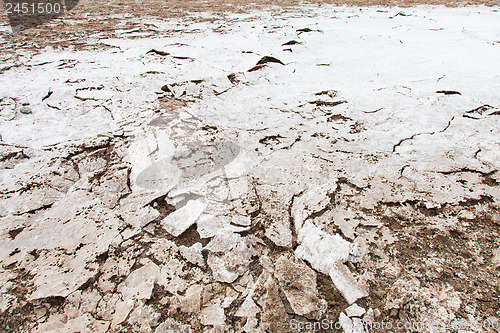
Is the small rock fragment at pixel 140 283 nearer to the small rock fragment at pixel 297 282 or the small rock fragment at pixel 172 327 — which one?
the small rock fragment at pixel 172 327

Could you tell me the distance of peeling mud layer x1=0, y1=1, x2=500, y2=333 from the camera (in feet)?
2.89

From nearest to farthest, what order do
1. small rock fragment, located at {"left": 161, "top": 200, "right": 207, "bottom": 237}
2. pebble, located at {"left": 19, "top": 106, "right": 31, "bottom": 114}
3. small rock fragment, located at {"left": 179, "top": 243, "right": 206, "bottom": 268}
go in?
small rock fragment, located at {"left": 179, "top": 243, "right": 206, "bottom": 268} → small rock fragment, located at {"left": 161, "top": 200, "right": 207, "bottom": 237} → pebble, located at {"left": 19, "top": 106, "right": 31, "bottom": 114}

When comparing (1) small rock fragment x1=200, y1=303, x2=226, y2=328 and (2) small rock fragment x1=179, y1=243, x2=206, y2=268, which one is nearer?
(1) small rock fragment x1=200, y1=303, x2=226, y2=328

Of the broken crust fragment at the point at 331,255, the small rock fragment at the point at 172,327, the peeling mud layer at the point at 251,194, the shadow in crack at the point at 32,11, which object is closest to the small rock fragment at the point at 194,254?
the peeling mud layer at the point at 251,194

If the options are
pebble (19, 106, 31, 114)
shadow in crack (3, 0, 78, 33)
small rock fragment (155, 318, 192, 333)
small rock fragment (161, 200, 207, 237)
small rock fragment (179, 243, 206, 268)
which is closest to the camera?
small rock fragment (155, 318, 192, 333)

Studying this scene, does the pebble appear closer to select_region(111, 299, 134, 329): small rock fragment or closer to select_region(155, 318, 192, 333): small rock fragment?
select_region(111, 299, 134, 329): small rock fragment

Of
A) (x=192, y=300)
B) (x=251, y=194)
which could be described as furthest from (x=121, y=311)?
(x=251, y=194)

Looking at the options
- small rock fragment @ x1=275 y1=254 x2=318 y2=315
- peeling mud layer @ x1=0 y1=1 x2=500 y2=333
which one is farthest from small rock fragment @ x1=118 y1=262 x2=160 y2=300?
small rock fragment @ x1=275 y1=254 x2=318 y2=315

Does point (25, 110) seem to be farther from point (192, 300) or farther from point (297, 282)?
point (297, 282)

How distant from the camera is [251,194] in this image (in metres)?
1.30

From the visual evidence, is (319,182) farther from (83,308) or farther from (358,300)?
(83,308)

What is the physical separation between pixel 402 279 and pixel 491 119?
1478mm

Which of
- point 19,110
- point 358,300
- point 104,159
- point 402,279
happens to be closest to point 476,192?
point 402,279

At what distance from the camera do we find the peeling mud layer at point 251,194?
0.88 meters
